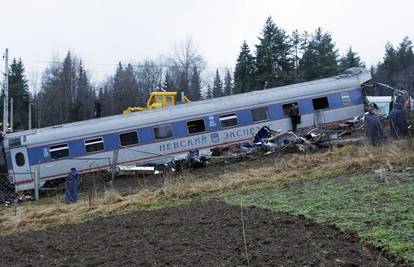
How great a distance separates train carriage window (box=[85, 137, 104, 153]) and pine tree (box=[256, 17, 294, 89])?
4487 cm

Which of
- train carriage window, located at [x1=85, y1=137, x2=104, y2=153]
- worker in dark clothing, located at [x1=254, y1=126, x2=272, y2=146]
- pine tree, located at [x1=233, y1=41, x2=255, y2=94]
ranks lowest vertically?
worker in dark clothing, located at [x1=254, y1=126, x2=272, y2=146]

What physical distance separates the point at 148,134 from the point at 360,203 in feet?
54.7

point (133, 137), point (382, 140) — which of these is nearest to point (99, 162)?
point (133, 137)

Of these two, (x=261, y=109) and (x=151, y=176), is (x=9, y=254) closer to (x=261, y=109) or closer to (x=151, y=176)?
(x=151, y=176)

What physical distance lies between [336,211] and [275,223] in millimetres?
822

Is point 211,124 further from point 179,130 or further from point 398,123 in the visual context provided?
point 398,123

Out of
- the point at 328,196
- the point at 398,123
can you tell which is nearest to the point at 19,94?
the point at 398,123

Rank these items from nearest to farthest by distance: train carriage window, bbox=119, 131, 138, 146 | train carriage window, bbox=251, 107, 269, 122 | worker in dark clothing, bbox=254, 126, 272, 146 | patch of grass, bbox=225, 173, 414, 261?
patch of grass, bbox=225, 173, 414, 261 → worker in dark clothing, bbox=254, 126, 272, 146 → train carriage window, bbox=119, 131, 138, 146 → train carriage window, bbox=251, 107, 269, 122

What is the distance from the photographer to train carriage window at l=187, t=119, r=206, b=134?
75.5 feet

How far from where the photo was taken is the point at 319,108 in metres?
24.1

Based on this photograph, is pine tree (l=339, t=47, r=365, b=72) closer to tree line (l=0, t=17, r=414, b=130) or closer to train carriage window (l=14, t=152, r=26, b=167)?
tree line (l=0, t=17, r=414, b=130)

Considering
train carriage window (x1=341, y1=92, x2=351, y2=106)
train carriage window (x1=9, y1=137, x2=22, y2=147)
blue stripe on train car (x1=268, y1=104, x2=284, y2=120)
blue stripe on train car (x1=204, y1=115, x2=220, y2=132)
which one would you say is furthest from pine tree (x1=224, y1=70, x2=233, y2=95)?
train carriage window (x1=9, y1=137, x2=22, y2=147)

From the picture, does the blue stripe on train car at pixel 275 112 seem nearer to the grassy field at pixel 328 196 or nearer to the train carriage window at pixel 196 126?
the train carriage window at pixel 196 126

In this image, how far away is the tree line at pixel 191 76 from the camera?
67312mm
